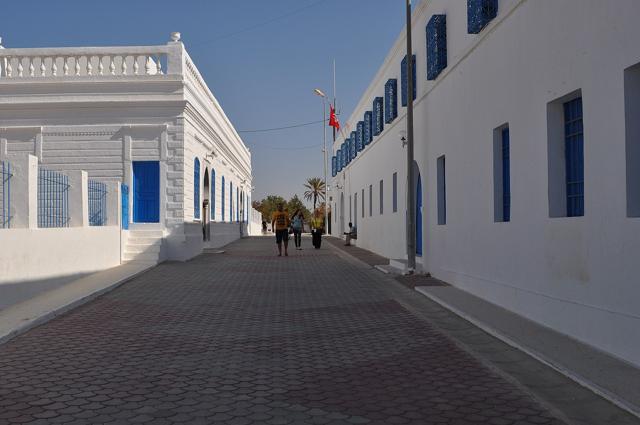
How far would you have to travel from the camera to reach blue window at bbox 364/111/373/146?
2544 centimetres

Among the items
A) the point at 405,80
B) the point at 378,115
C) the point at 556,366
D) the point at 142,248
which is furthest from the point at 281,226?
the point at 556,366

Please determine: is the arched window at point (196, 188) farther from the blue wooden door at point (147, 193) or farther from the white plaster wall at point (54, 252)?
the white plaster wall at point (54, 252)

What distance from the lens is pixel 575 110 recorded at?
26.3 feet

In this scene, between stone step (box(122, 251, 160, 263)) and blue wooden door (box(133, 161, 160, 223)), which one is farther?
blue wooden door (box(133, 161, 160, 223))

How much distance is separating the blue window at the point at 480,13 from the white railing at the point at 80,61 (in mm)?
10868

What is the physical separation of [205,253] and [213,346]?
16520 millimetres

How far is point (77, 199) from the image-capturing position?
14109mm

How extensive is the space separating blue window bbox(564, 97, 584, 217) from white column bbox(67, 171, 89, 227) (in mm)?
9979

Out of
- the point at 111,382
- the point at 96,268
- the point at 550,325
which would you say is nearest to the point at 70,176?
the point at 96,268

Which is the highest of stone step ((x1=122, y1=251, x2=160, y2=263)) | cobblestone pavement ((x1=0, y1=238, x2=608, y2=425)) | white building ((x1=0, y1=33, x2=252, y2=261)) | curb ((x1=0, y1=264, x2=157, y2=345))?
white building ((x1=0, y1=33, x2=252, y2=261))

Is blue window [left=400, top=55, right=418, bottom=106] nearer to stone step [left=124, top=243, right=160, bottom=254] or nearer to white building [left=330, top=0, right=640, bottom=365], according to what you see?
white building [left=330, top=0, right=640, bottom=365]

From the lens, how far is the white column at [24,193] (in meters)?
11.0

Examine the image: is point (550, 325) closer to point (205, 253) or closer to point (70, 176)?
point (70, 176)

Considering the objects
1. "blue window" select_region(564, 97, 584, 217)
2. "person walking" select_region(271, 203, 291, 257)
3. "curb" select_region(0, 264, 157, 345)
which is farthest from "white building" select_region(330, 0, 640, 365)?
"person walking" select_region(271, 203, 291, 257)
